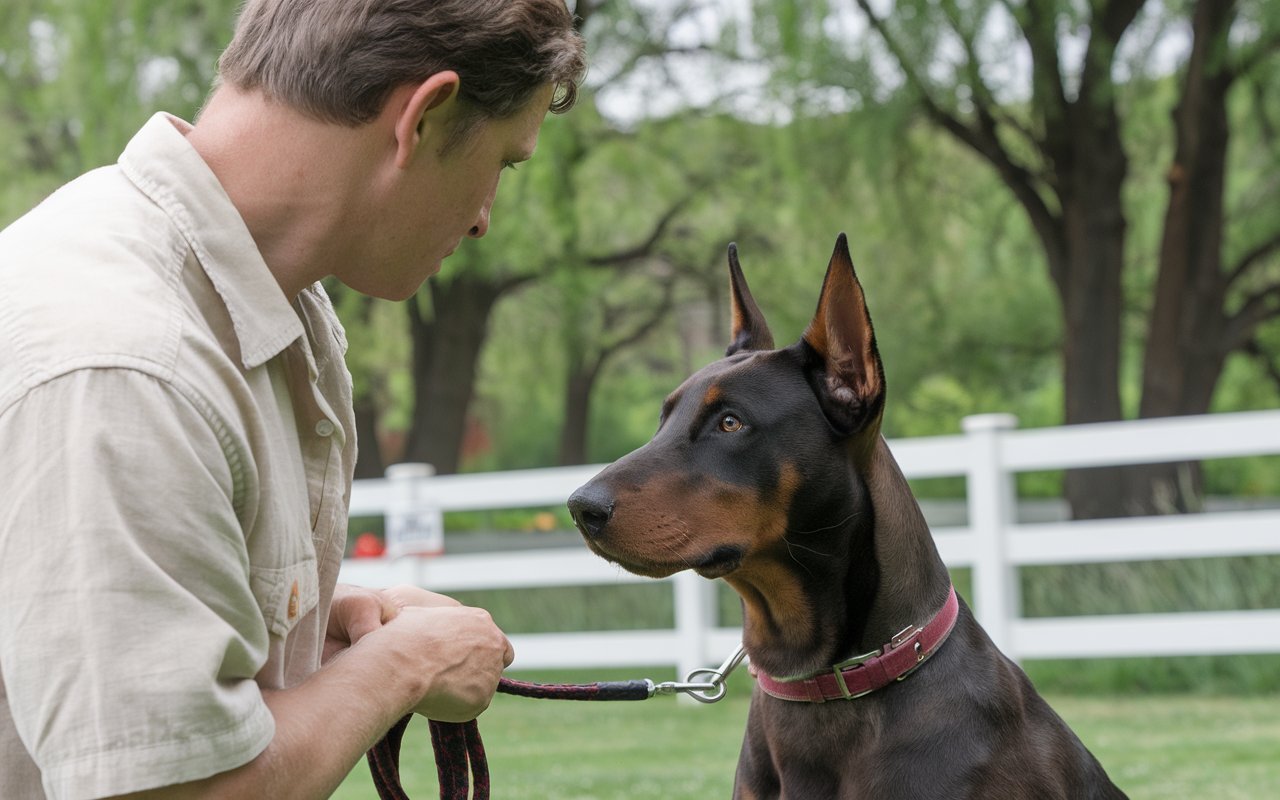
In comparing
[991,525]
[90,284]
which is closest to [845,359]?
[90,284]

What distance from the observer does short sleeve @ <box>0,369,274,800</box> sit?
1.42 metres

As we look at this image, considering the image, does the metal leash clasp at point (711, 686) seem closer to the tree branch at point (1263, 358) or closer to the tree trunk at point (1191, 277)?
the tree trunk at point (1191, 277)

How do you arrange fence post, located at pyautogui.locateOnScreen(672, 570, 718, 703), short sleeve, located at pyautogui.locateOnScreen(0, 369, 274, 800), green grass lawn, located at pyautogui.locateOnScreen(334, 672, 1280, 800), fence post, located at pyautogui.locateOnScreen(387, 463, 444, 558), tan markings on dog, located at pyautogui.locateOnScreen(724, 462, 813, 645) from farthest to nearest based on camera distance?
1. fence post, located at pyautogui.locateOnScreen(387, 463, 444, 558)
2. fence post, located at pyautogui.locateOnScreen(672, 570, 718, 703)
3. green grass lawn, located at pyautogui.locateOnScreen(334, 672, 1280, 800)
4. tan markings on dog, located at pyautogui.locateOnScreen(724, 462, 813, 645)
5. short sleeve, located at pyautogui.locateOnScreen(0, 369, 274, 800)

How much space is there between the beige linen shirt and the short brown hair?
0.18m

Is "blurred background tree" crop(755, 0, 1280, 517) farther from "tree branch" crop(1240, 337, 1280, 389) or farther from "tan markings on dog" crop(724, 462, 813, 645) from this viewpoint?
"tan markings on dog" crop(724, 462, 813, 645)

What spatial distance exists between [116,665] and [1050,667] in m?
8.25

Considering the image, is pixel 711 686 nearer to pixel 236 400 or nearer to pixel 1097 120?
pixel 236 400

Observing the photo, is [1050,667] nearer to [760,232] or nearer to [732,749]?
[732,749]

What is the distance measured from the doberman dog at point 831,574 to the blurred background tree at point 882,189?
9.05m

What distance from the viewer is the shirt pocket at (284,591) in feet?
5.88

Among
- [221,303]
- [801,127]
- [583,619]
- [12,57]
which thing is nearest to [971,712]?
[221,303]

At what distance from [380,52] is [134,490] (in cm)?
67

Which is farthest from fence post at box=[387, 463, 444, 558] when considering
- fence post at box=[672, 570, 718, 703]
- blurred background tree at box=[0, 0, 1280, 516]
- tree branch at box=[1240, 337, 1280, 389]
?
tree branch at box=[1240, 337, 1280, 389]

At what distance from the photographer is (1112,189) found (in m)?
12.9
